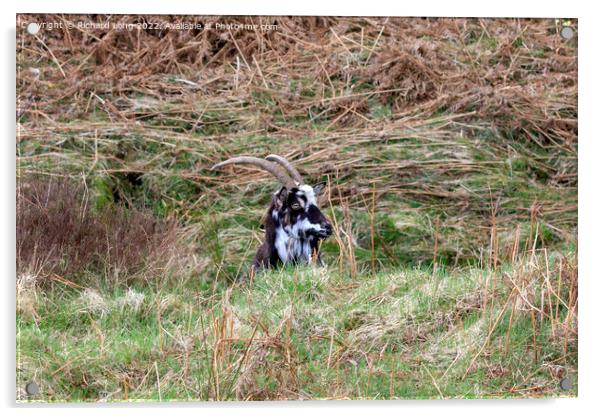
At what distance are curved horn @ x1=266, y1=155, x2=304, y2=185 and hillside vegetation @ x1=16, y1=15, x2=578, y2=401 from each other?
0.04 m

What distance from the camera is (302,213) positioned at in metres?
7.05

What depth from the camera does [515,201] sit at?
6.98 metres

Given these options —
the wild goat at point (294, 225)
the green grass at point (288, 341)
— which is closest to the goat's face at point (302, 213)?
the wild goat at point (294, 225)

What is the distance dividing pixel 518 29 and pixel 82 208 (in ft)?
9.36

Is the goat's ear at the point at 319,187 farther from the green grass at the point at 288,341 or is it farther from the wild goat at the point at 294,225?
the green grass at the point at 288,341

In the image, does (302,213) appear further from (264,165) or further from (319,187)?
A: (264,165)

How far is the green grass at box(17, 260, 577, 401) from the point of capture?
6535 millimetres

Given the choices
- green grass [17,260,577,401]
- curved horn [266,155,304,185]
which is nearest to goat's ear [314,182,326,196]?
curved horn [266,155,304,185]

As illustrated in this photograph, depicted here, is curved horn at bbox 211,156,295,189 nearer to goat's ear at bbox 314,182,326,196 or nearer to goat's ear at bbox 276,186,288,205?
goat's ear at bbox 276,186,288,205

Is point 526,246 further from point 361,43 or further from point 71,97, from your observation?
point 71,97

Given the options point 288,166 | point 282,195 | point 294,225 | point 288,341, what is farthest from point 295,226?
point 288,341

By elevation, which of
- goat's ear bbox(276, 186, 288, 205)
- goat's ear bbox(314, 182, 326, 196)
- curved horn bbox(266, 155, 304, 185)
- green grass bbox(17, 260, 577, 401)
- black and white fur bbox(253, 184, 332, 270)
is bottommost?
green grass bbox(17, 260, 577, 401)

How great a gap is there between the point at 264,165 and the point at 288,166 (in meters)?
0.15

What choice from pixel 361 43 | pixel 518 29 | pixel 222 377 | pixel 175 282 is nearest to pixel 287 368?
pixel 222 377
